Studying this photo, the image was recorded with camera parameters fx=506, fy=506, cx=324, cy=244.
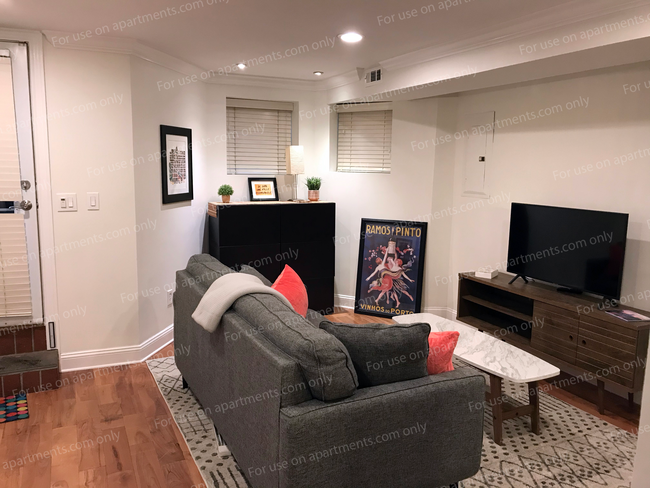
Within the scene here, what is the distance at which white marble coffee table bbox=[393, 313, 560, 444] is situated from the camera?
2.77 meters

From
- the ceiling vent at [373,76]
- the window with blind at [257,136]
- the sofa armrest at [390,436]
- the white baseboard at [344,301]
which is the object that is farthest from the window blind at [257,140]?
the sofa armrest at [390,436]

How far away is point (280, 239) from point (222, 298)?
240 cm

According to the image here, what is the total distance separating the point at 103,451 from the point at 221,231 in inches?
88.8

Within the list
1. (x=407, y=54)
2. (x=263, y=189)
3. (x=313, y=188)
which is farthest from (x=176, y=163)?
(x=407, y=54)

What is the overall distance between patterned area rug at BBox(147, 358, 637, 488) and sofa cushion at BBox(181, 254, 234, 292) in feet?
2.75

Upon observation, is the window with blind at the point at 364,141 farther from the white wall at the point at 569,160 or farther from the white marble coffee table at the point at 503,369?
the white marble coffee table at the point at 503,369

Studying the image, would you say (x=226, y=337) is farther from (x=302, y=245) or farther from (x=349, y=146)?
(x=349, y=146)

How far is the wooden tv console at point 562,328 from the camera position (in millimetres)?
3014

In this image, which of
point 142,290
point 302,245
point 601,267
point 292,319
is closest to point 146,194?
point 142,290

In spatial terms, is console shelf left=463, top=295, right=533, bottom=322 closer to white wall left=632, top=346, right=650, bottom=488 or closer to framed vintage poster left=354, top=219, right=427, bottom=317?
framed vintage poster left=354, top=219, right=427, bottom=317

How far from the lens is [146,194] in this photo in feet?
12.8

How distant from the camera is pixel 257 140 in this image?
5312 mm

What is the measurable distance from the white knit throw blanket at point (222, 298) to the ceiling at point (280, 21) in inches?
59.7

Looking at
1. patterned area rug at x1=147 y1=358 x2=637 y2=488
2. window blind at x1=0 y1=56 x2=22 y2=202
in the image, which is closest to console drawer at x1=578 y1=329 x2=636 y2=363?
patterned area rug at x1=147 y1=358 x2=637 y2=488
